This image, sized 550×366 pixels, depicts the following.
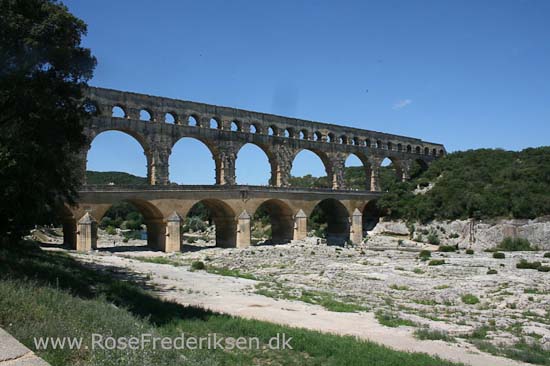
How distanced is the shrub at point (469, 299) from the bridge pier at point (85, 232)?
80.1ft

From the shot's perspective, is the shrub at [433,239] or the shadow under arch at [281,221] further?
the shrub at [433,239]

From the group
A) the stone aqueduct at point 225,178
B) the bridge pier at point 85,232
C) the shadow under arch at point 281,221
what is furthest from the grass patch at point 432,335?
the shadow under arch at point 281,221

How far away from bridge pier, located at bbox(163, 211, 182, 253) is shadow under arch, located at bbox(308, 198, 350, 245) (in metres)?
19.9

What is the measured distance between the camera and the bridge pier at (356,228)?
51.8m

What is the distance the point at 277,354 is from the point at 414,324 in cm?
567

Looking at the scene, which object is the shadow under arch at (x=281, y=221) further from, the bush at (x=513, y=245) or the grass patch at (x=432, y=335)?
the grass patch at (x=432, y=335)

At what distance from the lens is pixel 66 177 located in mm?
18766

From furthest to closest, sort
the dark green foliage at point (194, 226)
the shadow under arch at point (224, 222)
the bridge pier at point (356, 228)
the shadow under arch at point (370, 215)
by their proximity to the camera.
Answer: the dark green foliage at point (194, 226) < the shadow under arch at point (370, 215) < the bridge pier at point (356, 228) < the shadow under arch at point (224, 222)

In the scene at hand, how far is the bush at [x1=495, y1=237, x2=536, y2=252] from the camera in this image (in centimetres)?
4275

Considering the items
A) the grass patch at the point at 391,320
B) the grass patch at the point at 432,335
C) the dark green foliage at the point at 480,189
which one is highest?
the dark green foliage at the point at 480,189

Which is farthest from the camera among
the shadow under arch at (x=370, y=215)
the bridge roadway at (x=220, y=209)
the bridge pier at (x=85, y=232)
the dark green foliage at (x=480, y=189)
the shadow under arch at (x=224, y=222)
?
the shadow under arch at (x=370, y=215)

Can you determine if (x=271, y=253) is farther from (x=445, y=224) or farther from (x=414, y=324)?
(x=414, y=324)

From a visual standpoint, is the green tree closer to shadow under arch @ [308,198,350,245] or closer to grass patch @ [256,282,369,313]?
grass patch @ [256,282,369,313]

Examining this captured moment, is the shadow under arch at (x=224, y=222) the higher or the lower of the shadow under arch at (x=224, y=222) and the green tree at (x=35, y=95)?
the lower
